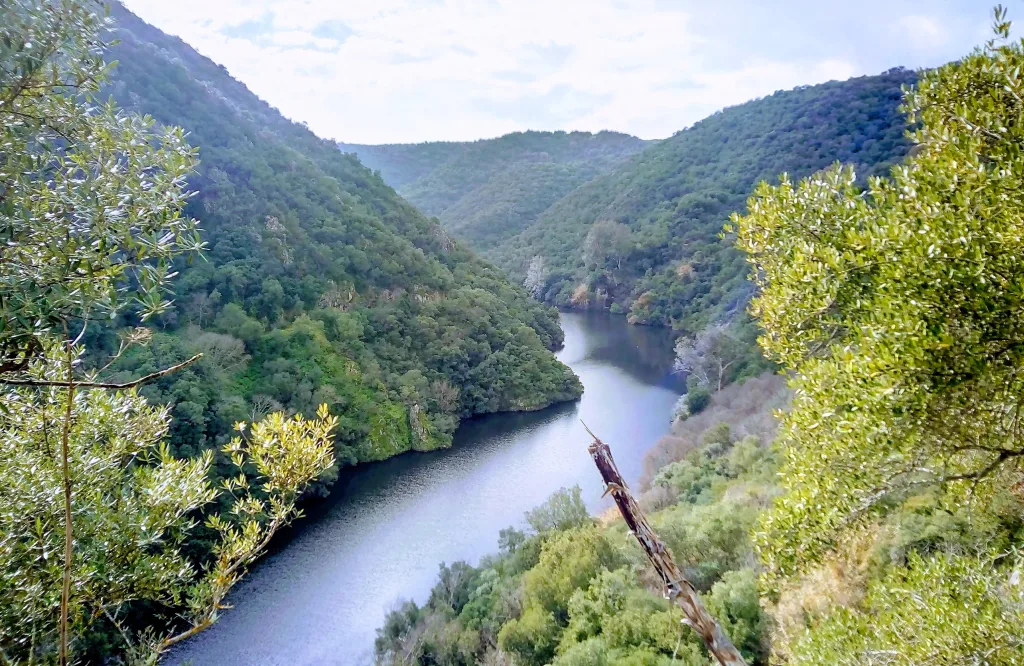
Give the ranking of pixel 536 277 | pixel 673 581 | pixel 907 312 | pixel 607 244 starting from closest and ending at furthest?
pixel 673 581 → pixel 907 312 → pixel 607 244 → pixel 536 277

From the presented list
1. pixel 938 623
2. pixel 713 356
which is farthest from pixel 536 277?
pixel 938 623

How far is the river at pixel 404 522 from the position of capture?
1705 centimetres

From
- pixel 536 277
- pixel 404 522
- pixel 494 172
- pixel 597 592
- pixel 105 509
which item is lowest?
pixel 404 522

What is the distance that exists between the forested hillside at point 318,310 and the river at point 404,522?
2.53m

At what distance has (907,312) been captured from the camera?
286 cm

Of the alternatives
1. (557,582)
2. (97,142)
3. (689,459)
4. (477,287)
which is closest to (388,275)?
(477,287)

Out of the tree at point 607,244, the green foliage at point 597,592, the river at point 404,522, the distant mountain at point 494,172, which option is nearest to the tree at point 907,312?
the green foliage at point 597,592

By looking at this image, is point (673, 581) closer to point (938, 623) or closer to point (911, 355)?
point (911, 355)

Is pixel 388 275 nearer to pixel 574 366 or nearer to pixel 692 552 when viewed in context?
pixel 574 366

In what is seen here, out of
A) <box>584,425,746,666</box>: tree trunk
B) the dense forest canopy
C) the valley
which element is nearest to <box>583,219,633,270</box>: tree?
the valley

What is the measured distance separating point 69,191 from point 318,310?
3250cm

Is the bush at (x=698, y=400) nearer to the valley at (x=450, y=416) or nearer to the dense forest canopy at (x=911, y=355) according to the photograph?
the valley at (x=450, y=416)

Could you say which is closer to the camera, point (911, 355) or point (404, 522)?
point (911, 355)

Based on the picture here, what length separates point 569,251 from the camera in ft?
256
